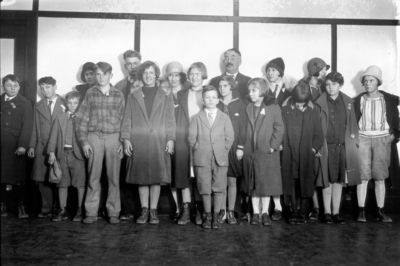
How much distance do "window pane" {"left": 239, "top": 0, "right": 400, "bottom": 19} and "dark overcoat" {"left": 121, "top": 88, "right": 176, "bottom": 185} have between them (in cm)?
178

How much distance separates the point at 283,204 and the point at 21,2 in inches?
166

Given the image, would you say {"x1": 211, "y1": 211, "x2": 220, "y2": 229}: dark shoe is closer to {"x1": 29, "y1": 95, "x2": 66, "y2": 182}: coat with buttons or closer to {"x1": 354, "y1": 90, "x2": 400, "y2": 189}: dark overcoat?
{"x1": 29, "y1": 95, "x2": 66, "y2": 182}: coat with buttons

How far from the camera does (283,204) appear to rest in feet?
17.9

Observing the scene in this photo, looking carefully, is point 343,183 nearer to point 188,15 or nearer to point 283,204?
point 283,204

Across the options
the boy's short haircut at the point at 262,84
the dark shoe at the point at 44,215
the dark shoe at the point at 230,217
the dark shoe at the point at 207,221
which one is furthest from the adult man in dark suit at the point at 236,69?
the dark shoe at the point at 44,215

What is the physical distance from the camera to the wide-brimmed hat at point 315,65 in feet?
17.9

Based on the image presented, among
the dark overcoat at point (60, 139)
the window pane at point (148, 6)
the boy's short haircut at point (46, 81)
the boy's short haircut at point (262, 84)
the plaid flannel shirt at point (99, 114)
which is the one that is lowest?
the dark overcoat at point (60, 139)

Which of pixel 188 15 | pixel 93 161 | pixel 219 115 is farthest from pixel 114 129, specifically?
pixel 188 15

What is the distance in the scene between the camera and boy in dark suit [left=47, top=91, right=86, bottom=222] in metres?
4.99

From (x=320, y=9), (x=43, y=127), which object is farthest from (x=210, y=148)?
(x=320, y=9)

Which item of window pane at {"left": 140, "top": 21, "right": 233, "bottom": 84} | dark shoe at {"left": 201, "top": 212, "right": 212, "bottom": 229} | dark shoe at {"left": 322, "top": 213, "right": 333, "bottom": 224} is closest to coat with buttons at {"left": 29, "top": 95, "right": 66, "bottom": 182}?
window pane at {"left": 140, "top": 21, "right": 233, "bottom": 84}

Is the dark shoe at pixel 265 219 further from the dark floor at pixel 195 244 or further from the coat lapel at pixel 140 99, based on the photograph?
the coat lapel at pixel 140 99

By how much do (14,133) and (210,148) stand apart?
7.74 ft

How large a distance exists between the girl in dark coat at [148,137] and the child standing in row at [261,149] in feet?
2.83
